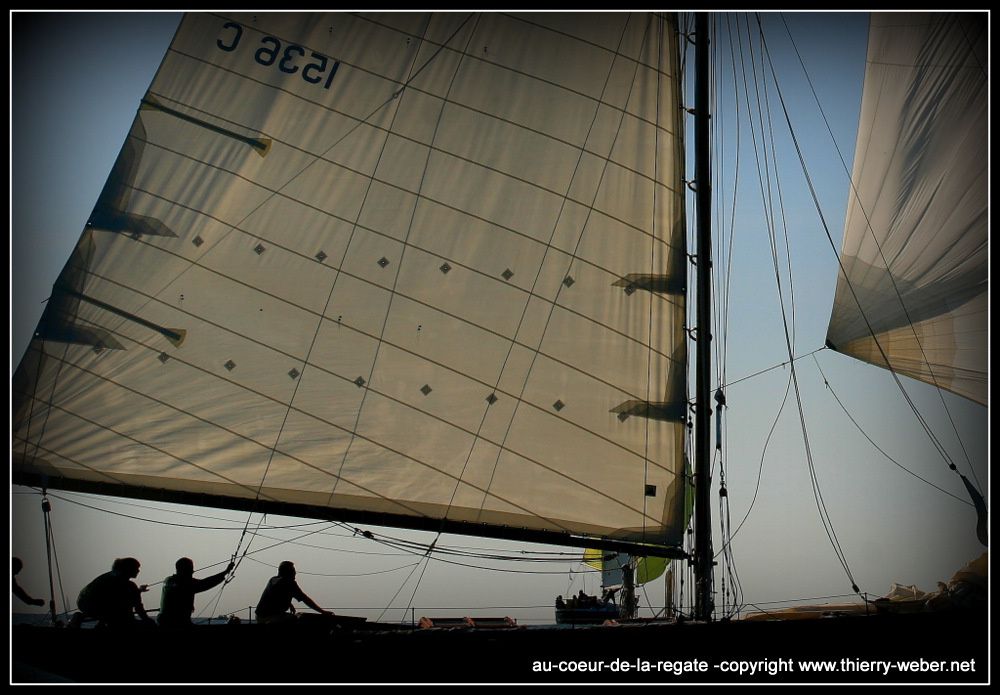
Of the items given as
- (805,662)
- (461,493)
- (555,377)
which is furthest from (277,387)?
(805,662)

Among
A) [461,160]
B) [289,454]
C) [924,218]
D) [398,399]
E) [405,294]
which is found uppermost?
[461,160]

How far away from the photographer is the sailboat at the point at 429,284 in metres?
13.9

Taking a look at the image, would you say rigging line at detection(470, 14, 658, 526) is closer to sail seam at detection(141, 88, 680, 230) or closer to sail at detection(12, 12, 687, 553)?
sail at detection(12, 12, 687, 553)

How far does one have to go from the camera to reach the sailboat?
1385cm

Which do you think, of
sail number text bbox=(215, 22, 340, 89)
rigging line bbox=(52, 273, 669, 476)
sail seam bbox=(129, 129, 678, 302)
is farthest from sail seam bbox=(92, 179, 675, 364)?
sail number text bbox=(215, 22, 340, 89)

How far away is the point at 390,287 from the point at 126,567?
5220 mm

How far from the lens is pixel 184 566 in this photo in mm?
11812

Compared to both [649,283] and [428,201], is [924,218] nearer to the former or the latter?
[649,283]

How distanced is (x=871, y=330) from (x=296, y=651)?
356 inches

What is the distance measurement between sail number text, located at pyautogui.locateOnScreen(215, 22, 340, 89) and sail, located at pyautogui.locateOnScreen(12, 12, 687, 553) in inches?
1.4

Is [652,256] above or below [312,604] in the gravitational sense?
above

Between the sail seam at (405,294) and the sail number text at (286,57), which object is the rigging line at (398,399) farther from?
the sail number text at (286,57)

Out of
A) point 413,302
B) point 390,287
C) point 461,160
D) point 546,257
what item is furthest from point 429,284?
point 461,160

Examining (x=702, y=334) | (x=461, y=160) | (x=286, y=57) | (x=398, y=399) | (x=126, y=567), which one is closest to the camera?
(x=126, y=567)
